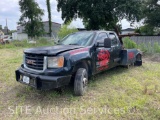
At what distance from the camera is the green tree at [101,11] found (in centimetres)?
2225

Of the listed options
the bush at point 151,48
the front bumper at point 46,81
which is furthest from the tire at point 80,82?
the bush at point 151,48

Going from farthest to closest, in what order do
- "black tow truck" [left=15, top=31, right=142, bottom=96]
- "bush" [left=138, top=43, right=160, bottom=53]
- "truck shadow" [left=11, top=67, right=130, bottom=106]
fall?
1. "bush" [left=138, top=43, right=160, bottom=53]
2. "truck shadow" [left=11, top=67, right=130, bottom=106]
3. "black tow truck" [left=15, top=31, right=142, bottom=96]

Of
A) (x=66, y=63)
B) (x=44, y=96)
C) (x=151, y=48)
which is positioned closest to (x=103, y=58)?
(x=66, y=63)

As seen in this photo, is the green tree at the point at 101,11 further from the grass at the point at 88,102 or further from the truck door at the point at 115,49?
the grass at the point at 88,102

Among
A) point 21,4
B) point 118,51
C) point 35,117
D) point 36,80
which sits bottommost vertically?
point 35,117

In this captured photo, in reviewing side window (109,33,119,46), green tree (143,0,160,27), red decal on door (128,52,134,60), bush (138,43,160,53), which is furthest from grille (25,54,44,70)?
green tree (143,0,160,27)

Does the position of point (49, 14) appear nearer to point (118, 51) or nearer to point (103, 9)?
point (103, 9)

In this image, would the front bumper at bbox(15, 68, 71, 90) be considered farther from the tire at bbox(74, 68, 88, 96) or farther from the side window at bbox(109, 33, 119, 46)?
the side window at bbox(109, 33, 119, 46)

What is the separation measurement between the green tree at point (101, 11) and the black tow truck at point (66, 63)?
17296mm

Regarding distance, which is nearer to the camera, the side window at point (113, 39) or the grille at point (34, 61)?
the grille at point (34, 61)

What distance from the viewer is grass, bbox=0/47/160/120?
10.7 ft

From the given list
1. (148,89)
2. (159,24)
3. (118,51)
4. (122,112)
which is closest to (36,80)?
(122,112)

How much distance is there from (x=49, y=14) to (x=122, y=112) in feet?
118

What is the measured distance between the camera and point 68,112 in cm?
338
